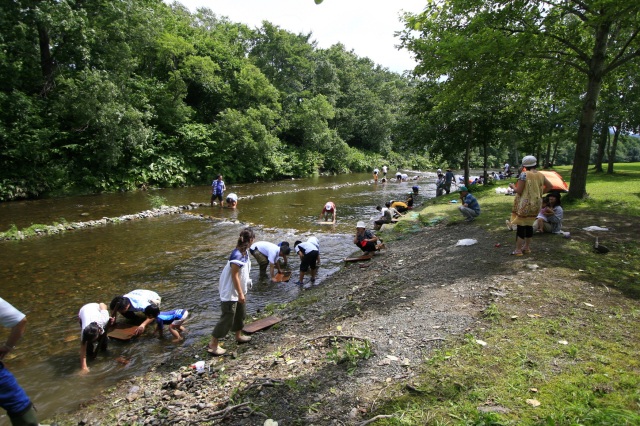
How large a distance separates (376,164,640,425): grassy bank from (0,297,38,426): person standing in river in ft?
11.9

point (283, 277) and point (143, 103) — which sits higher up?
point (143, 103)

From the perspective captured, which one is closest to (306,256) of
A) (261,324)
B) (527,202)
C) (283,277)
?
(283,277)

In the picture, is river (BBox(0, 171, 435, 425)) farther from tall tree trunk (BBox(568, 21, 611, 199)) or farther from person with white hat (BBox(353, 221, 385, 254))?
tall tree trunk (BBox(568, 21, 611, 199))

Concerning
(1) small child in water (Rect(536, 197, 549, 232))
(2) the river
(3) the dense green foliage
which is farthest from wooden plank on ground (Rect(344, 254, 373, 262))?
(3) the dense green foliage

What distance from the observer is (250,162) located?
34.9 metres

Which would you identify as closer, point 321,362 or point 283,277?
point 321,362

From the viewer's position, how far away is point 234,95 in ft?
127

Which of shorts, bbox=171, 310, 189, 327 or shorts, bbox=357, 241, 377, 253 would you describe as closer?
shorts, bbox=171, 310, 189, 327

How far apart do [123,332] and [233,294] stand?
2562 mm

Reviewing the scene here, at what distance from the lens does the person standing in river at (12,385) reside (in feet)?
11.2

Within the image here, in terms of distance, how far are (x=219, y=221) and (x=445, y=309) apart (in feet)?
43.0

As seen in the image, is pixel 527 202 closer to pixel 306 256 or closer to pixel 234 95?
pixel 306 256

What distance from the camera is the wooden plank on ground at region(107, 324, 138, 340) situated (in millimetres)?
6492

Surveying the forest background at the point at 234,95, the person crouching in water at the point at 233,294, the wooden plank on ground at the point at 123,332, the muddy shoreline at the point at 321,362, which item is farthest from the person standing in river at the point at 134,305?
the forest background at the point at 234,95
